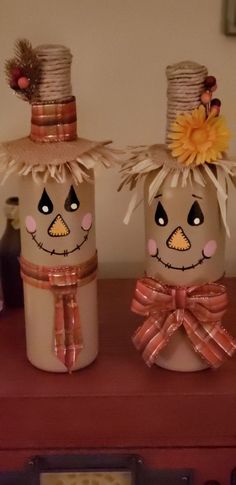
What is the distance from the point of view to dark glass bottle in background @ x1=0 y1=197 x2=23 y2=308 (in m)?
1.06

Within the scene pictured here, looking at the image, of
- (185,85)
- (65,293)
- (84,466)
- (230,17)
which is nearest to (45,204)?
(65,293)

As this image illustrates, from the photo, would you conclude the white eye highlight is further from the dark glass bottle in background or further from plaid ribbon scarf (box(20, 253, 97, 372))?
the dark glass bottle in background

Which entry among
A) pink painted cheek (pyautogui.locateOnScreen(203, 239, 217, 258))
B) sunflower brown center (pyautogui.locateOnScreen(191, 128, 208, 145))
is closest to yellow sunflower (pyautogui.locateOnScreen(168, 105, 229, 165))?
sunflower brown center (pyautogui.locateOnScreen(191, 128, 208, 145))

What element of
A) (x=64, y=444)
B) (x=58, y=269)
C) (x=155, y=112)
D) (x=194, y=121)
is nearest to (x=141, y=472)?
(x=64, y=444)

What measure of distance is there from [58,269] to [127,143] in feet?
1.10

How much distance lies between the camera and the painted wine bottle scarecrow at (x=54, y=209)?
2.75ft

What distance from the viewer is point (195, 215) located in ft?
2.78

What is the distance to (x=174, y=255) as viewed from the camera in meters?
0.86

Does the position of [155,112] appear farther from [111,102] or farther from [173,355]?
[173,355]

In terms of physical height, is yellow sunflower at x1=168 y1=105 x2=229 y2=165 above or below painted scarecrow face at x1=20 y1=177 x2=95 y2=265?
above

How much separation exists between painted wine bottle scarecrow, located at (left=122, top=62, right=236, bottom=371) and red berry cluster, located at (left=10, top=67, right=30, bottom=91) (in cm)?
16

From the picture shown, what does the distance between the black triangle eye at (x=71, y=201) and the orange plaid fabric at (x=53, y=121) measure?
69 mm

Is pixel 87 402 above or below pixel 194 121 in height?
below

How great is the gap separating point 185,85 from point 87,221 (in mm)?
200
